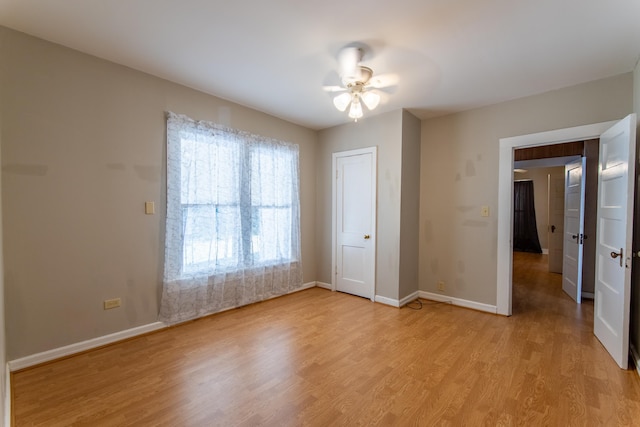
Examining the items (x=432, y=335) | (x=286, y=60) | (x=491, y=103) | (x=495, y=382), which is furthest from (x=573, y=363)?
(x=286, y=60)

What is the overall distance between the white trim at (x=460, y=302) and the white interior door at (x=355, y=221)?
817mm

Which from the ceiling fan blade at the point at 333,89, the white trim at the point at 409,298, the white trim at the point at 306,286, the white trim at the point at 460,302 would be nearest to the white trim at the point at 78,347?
the white trim at the point at 306,286

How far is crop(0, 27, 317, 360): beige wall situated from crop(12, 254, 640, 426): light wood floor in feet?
1.25

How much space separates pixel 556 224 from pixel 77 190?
309 inches

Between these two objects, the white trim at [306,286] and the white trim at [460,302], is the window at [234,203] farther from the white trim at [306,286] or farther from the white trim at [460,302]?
the white trim at [460,302]

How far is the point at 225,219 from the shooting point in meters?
3.45

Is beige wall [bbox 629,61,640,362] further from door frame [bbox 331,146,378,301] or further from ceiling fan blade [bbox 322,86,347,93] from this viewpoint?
ceiling fan blade [bbox 322,86,347,93]

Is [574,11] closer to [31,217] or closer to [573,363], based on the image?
[573,363]

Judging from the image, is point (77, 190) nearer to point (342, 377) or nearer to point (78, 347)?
point (78, 347)

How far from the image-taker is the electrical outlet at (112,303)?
8.59 feet

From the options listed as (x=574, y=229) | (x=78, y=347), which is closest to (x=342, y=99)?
(x=78, y=347)

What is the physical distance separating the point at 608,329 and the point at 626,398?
79 centimetres

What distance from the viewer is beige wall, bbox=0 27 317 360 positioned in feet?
7.17

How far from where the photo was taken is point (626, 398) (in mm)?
1915
